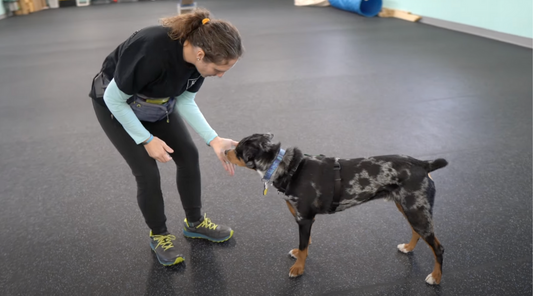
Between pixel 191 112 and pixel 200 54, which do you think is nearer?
pixel 200 54

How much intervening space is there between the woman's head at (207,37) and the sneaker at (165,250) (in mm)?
1089

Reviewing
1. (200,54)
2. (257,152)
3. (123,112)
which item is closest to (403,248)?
(257,152)

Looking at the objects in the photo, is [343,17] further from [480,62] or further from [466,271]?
[466,271]

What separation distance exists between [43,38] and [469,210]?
8.88 metres

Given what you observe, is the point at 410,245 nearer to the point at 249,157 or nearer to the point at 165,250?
the point at 249,157

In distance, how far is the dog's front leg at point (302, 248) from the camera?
6.69ft

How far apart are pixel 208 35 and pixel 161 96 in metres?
0.39

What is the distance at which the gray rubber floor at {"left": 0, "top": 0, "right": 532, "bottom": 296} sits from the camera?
7.14ft

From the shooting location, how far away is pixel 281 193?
2021 mm

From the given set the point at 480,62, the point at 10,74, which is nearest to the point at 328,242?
the point at 480,62

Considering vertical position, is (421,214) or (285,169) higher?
(285,169)

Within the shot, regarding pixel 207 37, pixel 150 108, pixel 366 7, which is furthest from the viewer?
pixel 366 7

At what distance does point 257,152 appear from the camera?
1969 millimetres

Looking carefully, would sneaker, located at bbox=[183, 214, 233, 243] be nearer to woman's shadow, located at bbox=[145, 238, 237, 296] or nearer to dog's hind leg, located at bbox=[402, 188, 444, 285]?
woman's shadow, located at bbox=[145, 238, 237, 296]
